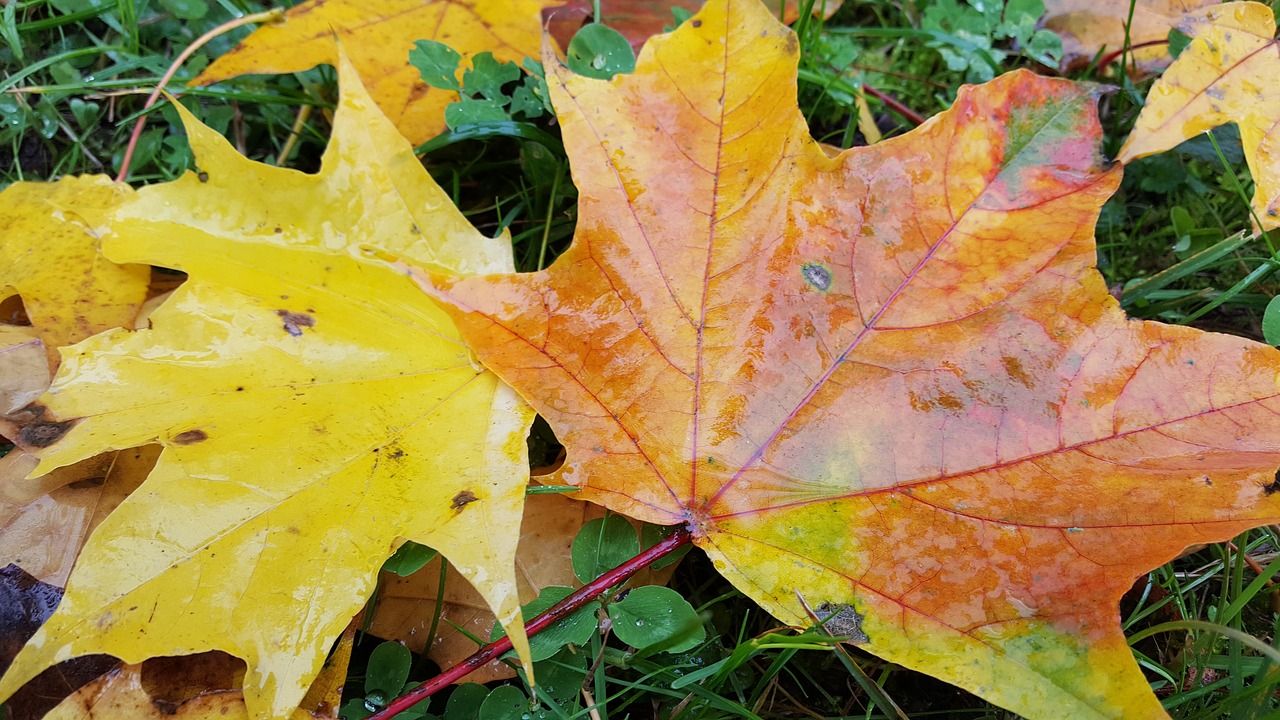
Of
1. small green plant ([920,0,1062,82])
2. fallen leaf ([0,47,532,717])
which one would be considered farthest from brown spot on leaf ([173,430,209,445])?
small green plant ([920,0,1062,82])

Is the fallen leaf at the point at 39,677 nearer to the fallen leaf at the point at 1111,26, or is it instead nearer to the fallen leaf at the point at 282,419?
the fallen leaf at the point at 282,419

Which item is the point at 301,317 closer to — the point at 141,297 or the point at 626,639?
the point at 141,297

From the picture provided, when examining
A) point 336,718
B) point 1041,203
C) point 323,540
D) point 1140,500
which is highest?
point 1041,203

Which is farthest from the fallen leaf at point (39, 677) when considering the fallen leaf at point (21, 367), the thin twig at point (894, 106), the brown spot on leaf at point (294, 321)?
the thin twig at point (894, 106)

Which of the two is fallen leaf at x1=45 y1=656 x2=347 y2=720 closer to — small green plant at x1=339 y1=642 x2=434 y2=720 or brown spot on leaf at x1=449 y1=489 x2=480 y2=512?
small green plant at x1=339 y1=642 x2=434 y2=720

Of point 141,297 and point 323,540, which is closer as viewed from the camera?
point 323,540

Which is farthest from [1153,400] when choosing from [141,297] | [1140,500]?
[141,297]

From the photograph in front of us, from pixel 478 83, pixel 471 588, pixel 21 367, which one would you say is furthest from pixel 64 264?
pixel 471 588
